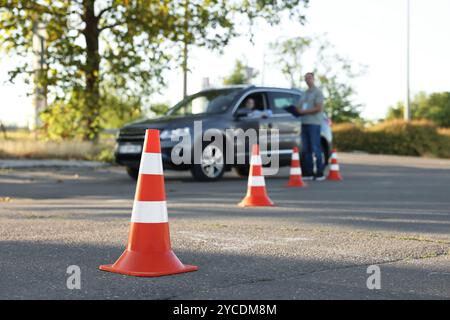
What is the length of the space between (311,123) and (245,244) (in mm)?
9030

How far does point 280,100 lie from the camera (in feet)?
51.9

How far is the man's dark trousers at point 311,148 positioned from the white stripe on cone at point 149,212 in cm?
1002

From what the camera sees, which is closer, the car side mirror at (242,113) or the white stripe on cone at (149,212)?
the white stripe on cone at (149,212)

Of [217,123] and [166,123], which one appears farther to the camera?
[217,123]

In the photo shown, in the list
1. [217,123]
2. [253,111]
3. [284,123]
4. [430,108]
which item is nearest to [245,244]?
[217,123]

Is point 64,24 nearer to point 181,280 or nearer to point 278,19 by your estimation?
point 278,19

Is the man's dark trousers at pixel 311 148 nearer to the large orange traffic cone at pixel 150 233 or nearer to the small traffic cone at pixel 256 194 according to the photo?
the small traffic cone at pixel 256 194

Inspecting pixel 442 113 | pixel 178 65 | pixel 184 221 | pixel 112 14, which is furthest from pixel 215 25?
pixel 442 113

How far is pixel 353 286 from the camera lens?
4516 millimetres

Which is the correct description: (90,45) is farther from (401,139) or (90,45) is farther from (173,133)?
(401,139)

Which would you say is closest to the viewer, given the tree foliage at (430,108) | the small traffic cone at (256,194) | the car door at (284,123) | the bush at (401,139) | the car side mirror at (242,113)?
the small traffic cone at (256,194)

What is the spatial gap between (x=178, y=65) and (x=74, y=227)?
539 inches

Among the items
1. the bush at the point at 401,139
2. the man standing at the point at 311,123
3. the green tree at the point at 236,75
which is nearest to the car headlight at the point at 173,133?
the man standing at the point at 311,123

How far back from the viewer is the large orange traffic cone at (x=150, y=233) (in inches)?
189
